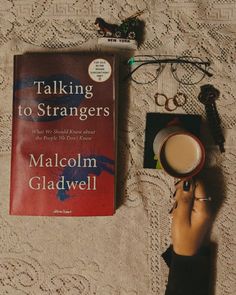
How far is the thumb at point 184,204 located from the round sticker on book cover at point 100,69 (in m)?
0.24

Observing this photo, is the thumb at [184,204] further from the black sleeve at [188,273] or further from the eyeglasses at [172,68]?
the eyeglasses at [172,68]

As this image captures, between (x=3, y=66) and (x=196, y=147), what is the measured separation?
39 cm

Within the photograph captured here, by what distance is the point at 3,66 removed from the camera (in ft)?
2.67

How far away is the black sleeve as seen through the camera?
0.79m

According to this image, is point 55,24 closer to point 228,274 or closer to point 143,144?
point 143,144

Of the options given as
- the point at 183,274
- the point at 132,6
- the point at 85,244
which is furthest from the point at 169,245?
the point at 132,6

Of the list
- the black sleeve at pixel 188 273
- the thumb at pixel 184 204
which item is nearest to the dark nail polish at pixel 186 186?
the thumb at pixel 184 204

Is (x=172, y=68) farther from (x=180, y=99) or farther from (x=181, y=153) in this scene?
(x=181, y=153)

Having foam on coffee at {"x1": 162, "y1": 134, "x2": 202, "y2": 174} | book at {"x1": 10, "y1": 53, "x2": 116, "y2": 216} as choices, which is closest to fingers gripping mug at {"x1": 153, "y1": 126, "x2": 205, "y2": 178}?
foam on coffee at {"x1": 162, "y1": 134, "x2": 202, "y2": 174}

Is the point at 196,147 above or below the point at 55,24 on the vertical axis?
below

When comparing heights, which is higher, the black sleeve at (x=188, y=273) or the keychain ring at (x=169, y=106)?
the keychain ring at (x=169, y=106)

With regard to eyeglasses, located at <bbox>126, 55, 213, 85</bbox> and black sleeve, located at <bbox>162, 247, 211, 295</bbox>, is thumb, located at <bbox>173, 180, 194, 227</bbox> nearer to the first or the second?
black sleeve, located at <bbox>162, 247, 211, 295</bbox>

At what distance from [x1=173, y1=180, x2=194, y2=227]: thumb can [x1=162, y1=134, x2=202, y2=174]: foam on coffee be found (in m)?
0.04

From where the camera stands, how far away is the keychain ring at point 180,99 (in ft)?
2.66
